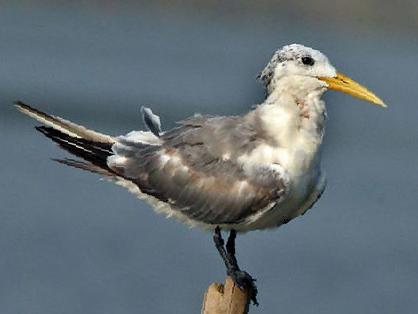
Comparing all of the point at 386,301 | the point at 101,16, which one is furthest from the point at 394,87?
the point at 386,301

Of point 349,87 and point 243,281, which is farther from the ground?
point 349,87

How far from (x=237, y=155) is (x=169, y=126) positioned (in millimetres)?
9801

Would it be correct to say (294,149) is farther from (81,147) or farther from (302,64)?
(81,147)

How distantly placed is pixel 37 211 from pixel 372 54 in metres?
12.2

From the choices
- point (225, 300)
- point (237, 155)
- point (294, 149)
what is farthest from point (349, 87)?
point (225, 300)

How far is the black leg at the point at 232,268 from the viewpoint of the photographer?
6.93 metres

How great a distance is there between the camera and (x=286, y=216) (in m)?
7.23

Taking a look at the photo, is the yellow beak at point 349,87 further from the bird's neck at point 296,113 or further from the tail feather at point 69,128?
the tail feather at point 69,128

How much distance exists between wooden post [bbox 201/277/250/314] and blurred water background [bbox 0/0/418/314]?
5.12 ft

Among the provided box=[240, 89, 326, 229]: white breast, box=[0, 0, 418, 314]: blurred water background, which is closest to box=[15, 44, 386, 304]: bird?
box=[240, 89, 326, 229]: white breast

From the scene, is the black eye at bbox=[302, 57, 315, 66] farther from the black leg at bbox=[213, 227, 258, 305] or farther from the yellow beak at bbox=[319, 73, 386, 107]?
the black leg at bbox=[213, 227, 258, 305]

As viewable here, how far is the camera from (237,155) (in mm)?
7141

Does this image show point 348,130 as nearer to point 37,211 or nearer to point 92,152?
point 37,211

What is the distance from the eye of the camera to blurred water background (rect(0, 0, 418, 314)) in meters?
13.7
